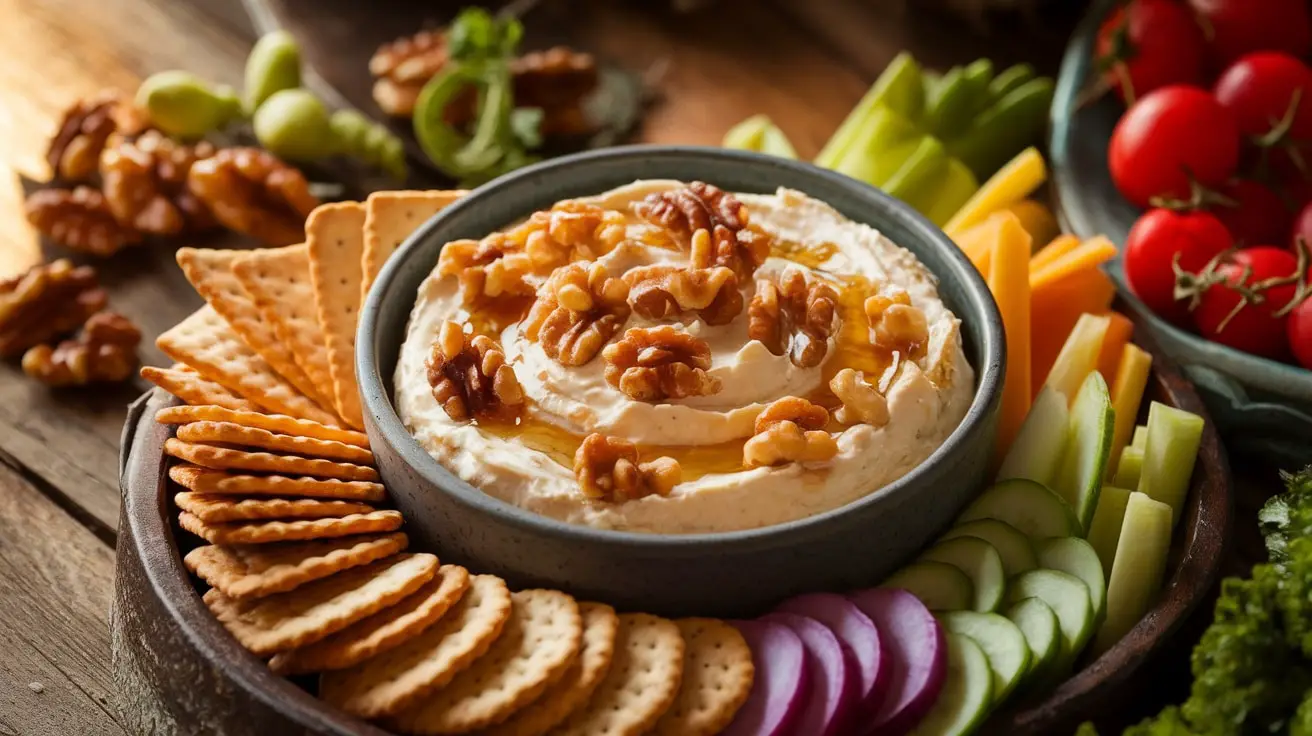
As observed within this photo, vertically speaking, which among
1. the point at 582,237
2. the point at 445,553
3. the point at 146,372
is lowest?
the point at 445,553

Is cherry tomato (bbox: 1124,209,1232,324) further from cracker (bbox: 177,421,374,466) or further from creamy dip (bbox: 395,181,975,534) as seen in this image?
cracker (bbox: 177,421,374,466)

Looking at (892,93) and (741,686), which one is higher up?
(892,93)

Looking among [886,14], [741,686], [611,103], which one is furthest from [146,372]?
[886,14]

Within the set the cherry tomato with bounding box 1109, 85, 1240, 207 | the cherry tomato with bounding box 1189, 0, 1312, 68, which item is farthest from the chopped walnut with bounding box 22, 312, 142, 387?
the cherry tomato with bounding box 1189, 0, 1312, 68

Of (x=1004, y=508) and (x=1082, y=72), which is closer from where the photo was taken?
(x=1004, y=508)

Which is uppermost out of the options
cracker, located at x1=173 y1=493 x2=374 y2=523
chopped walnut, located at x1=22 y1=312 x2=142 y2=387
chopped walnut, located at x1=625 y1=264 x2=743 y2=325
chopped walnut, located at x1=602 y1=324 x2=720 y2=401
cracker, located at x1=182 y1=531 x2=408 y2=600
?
chopped walnut, located at x1=625 y1=264 x2=743 y2=325

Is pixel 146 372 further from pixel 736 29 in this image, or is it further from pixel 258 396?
pixel 736 29

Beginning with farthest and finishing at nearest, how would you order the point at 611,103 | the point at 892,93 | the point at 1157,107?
the point at 611,103, the point at 892,93, the point at 1157,107
